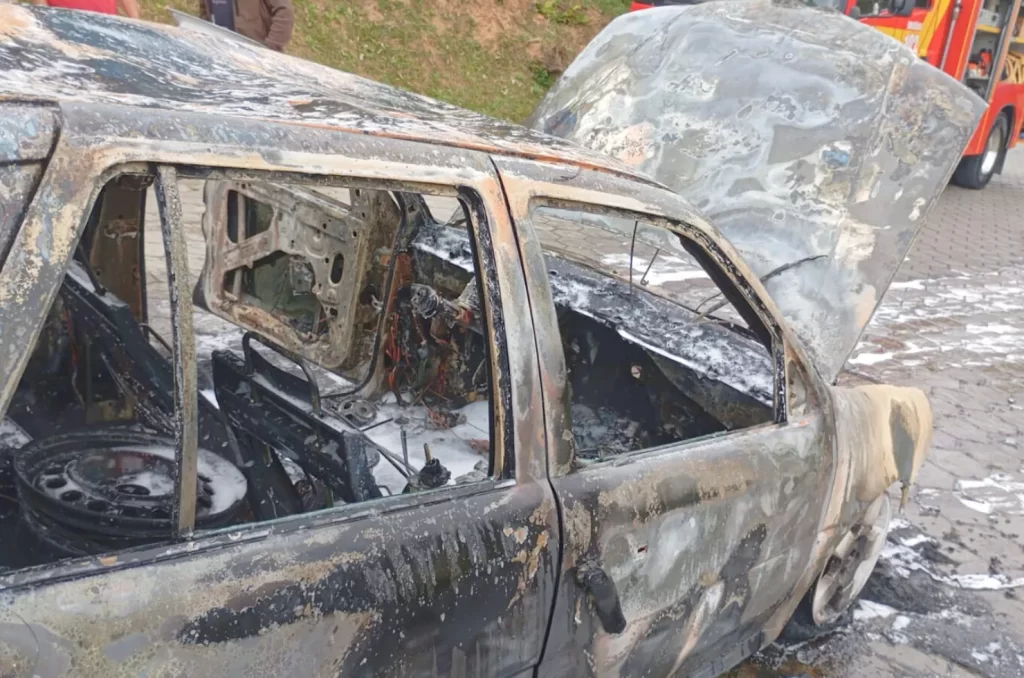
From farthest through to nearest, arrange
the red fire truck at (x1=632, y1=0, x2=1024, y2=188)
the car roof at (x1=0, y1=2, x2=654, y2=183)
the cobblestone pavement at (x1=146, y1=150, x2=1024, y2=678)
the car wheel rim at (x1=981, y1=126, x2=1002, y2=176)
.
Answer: the car wheel rim at (x1=981, y1=126, x2=1002, y2=176)
the red fire truck at (x1=632, y1=0, x2=1024, y2=188)
the cobblestone pavement at (x1=146, y1=150, x2=1024, y2=678)
the car roof at (x1=0, y1=2, x2=654, y2=183)

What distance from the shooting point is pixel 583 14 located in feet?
47.4

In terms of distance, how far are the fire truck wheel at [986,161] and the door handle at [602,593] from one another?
1255cm

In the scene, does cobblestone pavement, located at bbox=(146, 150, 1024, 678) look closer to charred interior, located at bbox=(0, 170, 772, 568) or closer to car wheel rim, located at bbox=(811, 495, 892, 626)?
car wheel rim, located at bbox=(811, 495, 892, 626)

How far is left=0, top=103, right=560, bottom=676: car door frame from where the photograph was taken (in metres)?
1.20

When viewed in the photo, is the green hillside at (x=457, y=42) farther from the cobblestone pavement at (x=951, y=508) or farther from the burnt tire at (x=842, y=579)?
the burnt tire at (x=842, y=579)

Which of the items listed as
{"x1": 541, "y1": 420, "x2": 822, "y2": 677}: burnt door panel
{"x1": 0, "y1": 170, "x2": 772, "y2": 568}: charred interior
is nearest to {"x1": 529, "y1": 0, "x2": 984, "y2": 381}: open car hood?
{"x1": 0, "y1": 170, "x2": 772, "y2": 568}: charred interior

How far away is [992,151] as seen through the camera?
1290cm

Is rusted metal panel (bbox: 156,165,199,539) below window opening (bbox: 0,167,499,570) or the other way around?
the other way around

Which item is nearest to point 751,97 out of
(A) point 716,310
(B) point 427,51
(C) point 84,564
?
(A) point 716,310

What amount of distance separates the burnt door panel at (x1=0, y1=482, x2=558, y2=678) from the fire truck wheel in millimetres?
12793

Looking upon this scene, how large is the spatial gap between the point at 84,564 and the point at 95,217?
5.89ft

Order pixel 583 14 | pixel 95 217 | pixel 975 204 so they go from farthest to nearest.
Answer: pixel 583 14 < pixel 975 204 < pixel 95 217

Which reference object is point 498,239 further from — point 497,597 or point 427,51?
point 427,51

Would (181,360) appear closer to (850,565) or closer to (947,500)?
(850,565)
